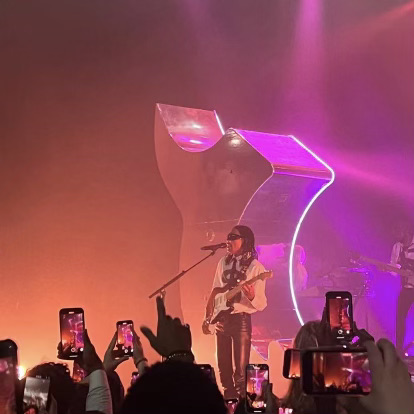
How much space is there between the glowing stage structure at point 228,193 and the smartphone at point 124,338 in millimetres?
2225

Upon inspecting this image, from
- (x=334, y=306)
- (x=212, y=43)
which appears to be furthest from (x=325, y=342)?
(x=212, y=43)

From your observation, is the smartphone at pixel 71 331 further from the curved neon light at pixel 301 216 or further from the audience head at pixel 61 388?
the curved neon light at pixel 301 216

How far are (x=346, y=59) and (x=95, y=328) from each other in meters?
2.91

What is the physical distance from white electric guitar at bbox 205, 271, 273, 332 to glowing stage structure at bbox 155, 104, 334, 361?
59mm

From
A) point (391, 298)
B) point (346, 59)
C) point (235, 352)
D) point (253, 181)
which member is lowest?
point (235, 352)

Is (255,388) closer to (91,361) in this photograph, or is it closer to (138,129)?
(91,361)

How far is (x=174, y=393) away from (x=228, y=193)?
4.40 metres

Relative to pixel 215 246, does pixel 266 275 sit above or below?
below

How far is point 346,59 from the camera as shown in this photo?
570cm

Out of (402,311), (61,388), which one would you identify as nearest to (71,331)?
(61,388)

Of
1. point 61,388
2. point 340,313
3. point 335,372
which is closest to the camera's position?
point 335,372

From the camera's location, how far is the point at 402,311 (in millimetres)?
5262

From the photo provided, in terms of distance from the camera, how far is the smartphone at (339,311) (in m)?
2.18

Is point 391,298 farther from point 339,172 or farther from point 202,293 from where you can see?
point 202,293
